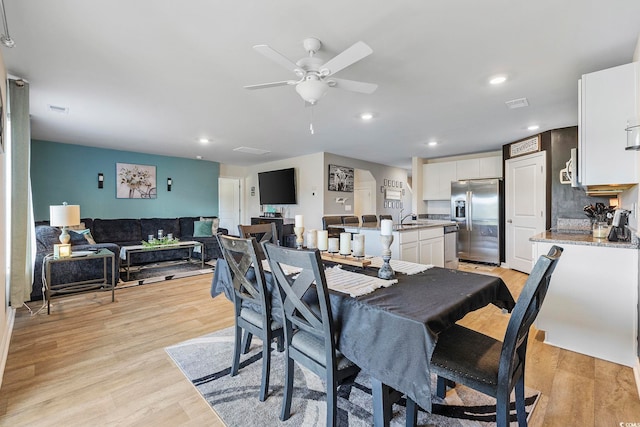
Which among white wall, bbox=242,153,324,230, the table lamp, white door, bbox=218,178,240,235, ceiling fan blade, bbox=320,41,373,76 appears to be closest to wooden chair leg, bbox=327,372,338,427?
ceiling fan blade, bbox=320,41,373,76

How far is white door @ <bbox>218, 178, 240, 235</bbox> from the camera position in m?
8.23

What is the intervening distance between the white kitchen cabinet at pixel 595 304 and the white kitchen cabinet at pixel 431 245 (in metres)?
1.52

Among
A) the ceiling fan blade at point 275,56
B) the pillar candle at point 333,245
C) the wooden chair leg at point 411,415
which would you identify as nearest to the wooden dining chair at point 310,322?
the wooden chair leg at point 411,415

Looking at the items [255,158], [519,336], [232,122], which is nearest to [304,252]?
[519,336]

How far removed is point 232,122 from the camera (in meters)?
3.99

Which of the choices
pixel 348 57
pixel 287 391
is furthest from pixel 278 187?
pixel 287 391

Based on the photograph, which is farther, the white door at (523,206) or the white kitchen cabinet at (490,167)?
the white kitchen cabinet at (490,167)

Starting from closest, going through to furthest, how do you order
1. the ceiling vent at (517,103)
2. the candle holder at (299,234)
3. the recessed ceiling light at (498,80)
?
the candle holder at (299,234) < the recessed ceiling light at (498,80) < the ceiling vent at (517,103)

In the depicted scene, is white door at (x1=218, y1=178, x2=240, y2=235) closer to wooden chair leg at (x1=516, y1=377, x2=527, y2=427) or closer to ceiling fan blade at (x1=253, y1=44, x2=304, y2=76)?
ceiling fan blade at (x1=253, y1=44, x2=304, y2=76)

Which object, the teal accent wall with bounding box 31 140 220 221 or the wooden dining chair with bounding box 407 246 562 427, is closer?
the wooden dining chair with bounding box 407 246 562 427

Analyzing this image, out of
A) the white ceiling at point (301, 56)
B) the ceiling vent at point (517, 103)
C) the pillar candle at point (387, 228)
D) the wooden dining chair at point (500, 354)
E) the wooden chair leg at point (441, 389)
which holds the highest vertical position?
the white ceiling at point (301, 56)

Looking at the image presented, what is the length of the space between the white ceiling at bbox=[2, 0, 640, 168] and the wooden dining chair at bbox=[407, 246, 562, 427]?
157cm

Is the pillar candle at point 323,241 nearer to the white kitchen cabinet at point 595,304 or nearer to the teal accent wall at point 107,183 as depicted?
the white kitchen cabinet at point 595,304

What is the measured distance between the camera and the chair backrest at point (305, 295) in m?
1.18
